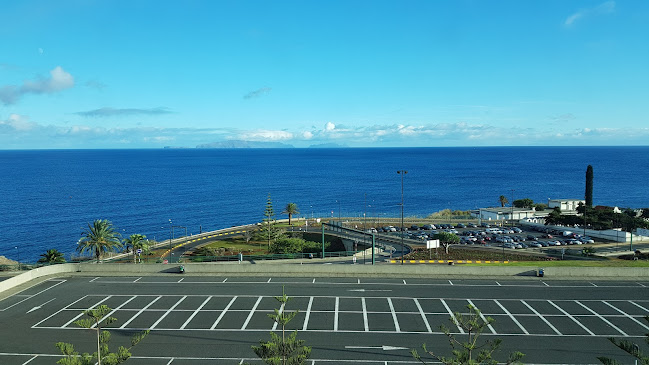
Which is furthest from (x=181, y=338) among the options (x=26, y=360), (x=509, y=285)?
(x=509, y=285)

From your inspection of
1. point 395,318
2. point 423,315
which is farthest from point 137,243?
point 423,315

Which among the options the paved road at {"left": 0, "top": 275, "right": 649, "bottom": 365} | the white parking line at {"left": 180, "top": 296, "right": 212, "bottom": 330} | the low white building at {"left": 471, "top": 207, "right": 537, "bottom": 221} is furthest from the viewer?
the low white building at {"left": 471, "top": 207, "right": 537, "bottom": 221}

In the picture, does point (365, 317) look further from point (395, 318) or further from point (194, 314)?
point (194, 314)

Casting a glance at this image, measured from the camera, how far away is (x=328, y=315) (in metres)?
31.0

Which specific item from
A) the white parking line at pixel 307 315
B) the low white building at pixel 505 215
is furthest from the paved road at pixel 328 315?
the low white building at pixel 505 215

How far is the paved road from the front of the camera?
2545 cm

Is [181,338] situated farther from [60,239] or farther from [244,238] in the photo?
[60,239]

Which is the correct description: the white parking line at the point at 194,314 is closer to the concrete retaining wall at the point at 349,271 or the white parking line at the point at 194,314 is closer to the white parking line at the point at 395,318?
the concrete retaining wall at the point at 349,271

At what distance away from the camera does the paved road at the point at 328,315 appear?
83.5 feet

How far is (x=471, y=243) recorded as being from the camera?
67.5m

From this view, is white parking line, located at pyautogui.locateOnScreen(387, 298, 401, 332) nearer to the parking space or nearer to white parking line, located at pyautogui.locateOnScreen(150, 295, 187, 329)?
the parking space

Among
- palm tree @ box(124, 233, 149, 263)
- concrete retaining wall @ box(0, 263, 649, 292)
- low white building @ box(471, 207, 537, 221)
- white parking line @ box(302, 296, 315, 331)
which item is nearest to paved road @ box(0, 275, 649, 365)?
white parking line @ box(302, 296, 315, 331)

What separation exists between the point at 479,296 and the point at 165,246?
47.2m

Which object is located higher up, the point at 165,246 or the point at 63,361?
the point at 63,361
